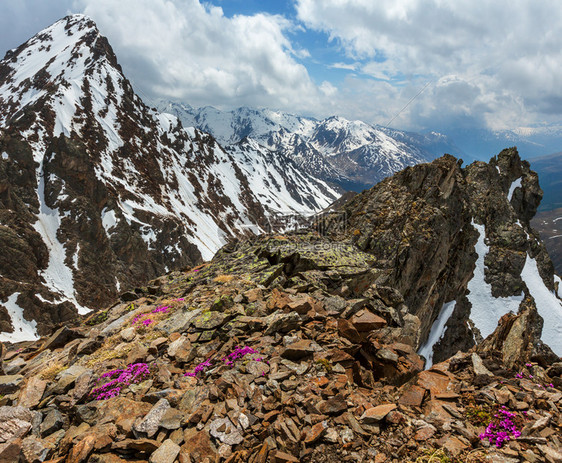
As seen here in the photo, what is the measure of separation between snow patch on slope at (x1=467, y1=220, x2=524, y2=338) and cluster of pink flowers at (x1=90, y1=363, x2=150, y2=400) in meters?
51.2

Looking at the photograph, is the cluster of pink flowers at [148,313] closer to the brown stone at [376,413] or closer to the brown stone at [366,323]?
the brown stone at [366,323]

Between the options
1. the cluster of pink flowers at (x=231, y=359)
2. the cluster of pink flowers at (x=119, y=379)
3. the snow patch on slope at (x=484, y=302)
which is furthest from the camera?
the snow patch on slope at (x=484, y=302)

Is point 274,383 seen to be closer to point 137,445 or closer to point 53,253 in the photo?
point 137,445

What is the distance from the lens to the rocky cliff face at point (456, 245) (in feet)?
95.2

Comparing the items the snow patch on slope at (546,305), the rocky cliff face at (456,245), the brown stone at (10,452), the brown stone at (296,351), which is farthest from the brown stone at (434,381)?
the snow patch on slope at (546,305)

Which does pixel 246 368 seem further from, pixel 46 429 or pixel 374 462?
pixel 46 429

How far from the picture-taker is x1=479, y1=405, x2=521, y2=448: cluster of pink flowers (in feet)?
18.3

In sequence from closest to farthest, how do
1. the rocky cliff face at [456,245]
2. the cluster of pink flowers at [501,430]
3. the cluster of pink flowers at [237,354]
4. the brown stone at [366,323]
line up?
the cluster of pink flowers at [501,430] → the cluster of pink flowers at [237,354] → the brown stone at [366,323] → the rocky cliff face at [456,245]

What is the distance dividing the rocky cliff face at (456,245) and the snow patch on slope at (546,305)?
0.57 ft

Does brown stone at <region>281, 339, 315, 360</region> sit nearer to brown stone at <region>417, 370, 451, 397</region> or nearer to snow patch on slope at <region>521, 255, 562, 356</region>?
brown stone at <region>417, 370, 451, 397</region>

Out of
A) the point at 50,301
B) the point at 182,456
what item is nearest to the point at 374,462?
the point at 182,456

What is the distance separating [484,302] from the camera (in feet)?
158

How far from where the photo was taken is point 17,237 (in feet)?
284

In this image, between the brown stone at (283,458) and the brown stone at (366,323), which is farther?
the brown stone at (366,323)
